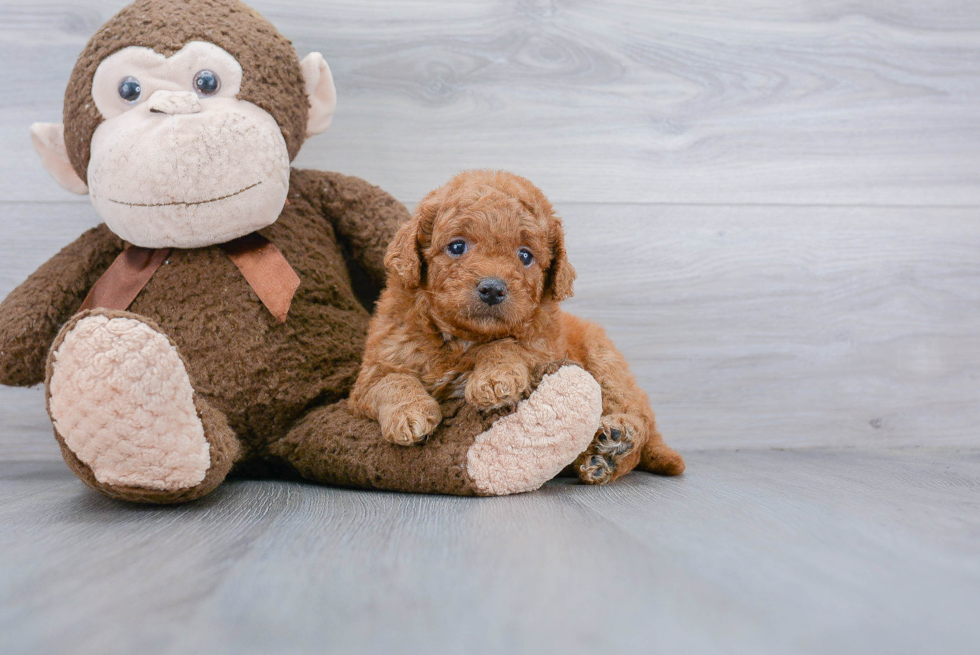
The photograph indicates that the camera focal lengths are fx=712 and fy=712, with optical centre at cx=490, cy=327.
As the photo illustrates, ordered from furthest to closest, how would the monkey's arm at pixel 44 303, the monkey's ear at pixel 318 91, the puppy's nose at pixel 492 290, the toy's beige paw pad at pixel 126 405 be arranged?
the monkey's ear at pixel 318 91, the monkey's arm at pixel 44 303, the puppy's nose at pixel 492 290, the toy's beige paw pad at pixel 126 405

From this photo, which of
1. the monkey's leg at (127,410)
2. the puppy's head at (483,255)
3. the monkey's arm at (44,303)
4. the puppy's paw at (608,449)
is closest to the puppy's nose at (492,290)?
the puppy's head at (483,255)

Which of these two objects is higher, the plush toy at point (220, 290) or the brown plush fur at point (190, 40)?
the brown plush fur at point (190, 40)

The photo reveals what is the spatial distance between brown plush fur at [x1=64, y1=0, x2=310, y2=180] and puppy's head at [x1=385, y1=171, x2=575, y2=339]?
29cm

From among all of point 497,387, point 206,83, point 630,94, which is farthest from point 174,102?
point 630,94

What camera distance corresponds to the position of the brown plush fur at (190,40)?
3.13 ft

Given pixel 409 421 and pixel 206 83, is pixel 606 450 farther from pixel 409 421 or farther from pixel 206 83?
pixel 206 83

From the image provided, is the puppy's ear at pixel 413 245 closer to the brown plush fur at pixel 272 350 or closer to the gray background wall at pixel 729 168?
the brown plush fur at pixel 272 350

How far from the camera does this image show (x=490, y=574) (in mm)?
611

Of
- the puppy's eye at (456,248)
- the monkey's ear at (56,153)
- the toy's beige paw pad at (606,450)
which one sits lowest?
the toy's beige paw pad at (606,450)

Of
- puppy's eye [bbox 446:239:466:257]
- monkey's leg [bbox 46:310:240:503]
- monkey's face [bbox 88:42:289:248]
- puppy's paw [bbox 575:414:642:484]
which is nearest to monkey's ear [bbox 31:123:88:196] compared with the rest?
monkey's face [bbox 88:42:289:248]

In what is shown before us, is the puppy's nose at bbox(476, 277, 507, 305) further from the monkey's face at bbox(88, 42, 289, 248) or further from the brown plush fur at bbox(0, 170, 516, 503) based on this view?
the monkey's face at bbox(88, 42, 289, 248)

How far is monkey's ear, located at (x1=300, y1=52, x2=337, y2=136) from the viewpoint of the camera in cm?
106

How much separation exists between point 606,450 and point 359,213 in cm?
54

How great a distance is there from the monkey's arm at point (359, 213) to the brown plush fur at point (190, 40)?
4.4 inches
